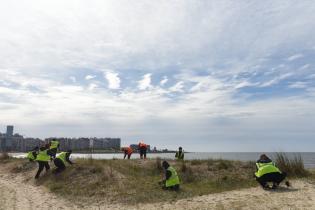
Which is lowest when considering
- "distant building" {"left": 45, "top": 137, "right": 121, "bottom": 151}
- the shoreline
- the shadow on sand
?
the shoreline

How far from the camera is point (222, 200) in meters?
13.3

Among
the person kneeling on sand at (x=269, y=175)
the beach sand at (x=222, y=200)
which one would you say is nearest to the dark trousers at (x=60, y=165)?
the beach sand at (x=222, y=200)

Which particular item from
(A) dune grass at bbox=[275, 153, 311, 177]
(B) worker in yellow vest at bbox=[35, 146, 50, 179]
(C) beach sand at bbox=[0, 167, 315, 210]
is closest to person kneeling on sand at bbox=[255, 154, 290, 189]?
(C) beach sand at bbox=[0, 167, 315, 210]

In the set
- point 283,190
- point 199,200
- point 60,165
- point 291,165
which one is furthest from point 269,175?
point 60,165

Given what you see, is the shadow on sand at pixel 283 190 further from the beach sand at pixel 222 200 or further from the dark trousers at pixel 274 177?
the dark trousers at pixel 274 177

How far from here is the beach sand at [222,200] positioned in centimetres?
1238

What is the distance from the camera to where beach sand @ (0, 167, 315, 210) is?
12.4 m

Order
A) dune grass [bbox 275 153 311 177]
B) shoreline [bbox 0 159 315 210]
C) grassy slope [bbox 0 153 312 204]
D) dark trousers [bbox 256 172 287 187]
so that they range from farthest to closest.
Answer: dune grass [bbox 275 153 311 177]
dark trousers [bbox 256 172 287 187]
grassy slope [bbox 0 153 312 204]
shoreline [bbox 0 159 315 210]

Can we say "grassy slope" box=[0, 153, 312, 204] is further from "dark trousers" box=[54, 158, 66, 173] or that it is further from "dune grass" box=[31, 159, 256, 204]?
"dark trousers" box=[54, 158, 66, 173]

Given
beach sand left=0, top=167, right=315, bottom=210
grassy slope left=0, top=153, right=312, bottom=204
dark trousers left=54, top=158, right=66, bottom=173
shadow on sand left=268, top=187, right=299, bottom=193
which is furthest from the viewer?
dark trousers left=54, top=158, right=66, bottom=173

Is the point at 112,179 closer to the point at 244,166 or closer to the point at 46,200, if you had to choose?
the point at 46,200

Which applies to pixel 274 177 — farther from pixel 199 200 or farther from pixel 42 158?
pixel 42 158

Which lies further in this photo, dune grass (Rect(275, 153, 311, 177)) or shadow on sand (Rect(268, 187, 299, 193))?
dune grass (Rect(275, 153, 311, 177))

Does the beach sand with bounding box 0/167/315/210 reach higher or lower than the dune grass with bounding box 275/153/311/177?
lower
